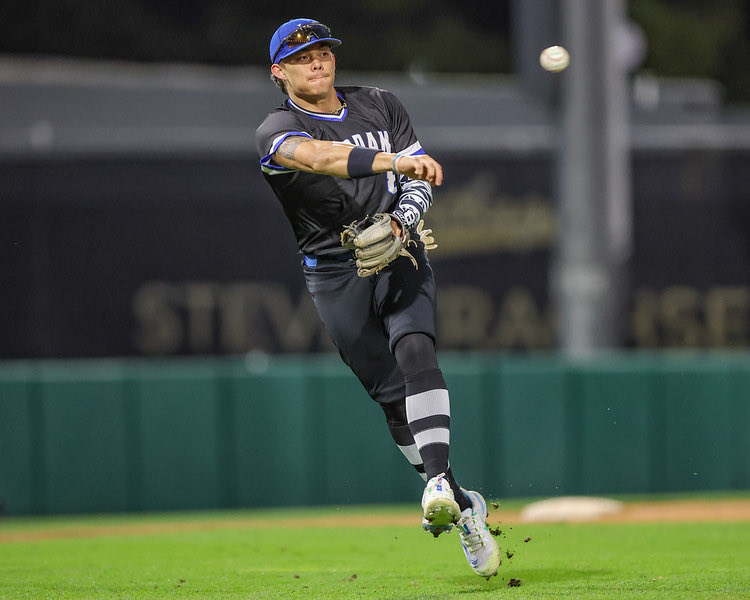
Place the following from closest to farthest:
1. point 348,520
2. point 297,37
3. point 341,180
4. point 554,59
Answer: point 297,37
point 341,180
point 554,59
point 348,520

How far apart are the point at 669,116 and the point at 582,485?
722 cm

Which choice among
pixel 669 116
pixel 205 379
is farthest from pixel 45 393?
pixel 669 116

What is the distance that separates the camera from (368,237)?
15.7ft

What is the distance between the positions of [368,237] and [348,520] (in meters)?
4.82

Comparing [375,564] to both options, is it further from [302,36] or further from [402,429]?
[302,36]

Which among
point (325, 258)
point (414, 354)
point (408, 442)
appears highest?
point (325, 258)

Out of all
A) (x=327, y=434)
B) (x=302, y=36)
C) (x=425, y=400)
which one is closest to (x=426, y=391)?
(x=425, y=400)

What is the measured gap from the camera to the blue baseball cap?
16.2 feet

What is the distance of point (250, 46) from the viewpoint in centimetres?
2717

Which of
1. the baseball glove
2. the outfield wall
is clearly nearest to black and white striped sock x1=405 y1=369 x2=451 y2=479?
the baseball glove

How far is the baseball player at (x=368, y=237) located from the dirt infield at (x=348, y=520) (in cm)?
380

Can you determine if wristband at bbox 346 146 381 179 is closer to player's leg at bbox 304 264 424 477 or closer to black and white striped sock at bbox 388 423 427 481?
player's leg at bbox 304 264 424 477

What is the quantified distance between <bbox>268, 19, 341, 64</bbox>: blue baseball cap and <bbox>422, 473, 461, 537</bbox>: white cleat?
1.74m

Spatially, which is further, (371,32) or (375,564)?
(371,32)
